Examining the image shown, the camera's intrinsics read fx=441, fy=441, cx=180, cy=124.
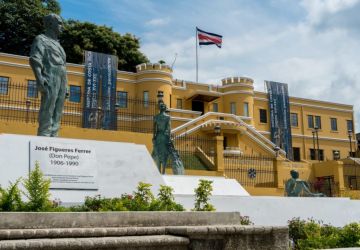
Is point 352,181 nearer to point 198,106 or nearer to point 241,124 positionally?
point 241,124

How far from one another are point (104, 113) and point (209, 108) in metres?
24.4

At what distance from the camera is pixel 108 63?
35.8 m

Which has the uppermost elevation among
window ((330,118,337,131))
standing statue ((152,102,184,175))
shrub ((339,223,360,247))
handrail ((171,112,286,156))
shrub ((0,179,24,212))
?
window ((330,118,337,131))

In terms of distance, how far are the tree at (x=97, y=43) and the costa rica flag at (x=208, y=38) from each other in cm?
709

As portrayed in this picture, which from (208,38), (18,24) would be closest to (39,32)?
(18,24)

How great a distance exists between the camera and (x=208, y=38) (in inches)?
1550

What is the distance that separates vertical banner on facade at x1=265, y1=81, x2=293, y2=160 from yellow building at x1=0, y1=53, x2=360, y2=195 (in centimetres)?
63

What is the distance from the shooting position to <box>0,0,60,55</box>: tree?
1591 inches

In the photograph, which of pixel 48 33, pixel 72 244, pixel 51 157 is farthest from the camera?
pixel 48 33

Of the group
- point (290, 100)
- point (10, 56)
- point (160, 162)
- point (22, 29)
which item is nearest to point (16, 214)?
point (160, 162)

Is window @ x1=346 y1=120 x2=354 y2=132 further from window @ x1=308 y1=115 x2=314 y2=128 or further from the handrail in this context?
the handrail

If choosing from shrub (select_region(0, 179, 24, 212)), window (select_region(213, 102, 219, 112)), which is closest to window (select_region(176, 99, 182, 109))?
window (select_region(213, 102, 219, 112))

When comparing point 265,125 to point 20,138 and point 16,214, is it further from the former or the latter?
point 16,214

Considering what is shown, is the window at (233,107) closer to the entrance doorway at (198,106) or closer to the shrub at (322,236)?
the entrance doorway at (198,106)
